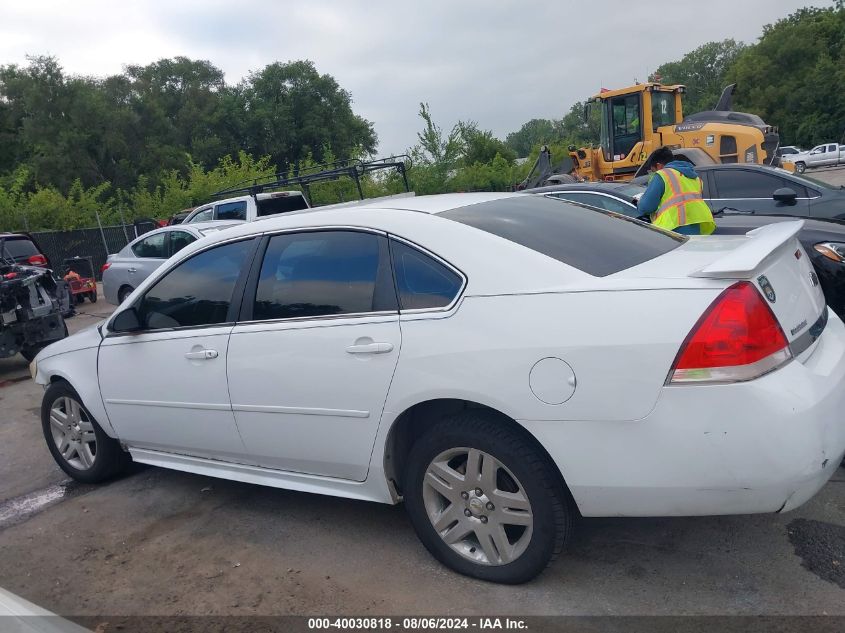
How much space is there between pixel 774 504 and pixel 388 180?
2080 cm

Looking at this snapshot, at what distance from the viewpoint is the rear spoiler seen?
8.61 feet

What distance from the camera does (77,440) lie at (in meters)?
4.81

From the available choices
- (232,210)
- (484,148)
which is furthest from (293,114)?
(232,210)

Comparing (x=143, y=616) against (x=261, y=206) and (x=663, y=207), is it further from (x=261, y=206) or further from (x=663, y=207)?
(x=261, y=206)

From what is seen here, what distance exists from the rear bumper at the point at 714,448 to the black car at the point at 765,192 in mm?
6149

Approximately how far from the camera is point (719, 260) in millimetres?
2861

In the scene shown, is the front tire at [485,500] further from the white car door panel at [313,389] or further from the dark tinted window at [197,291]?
the dark tinted window at [197,291]

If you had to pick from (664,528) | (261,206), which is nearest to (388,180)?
(261,206)

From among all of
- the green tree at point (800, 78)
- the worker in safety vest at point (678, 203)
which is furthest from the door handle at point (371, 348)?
the green tree at point (800, 78)

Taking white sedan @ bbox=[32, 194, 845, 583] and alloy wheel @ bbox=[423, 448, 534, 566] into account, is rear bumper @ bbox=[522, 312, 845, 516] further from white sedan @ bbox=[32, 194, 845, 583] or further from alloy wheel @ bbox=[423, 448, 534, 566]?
alloy wheel @ bbox=[423, 448, 534, 566]

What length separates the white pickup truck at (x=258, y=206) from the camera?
1209 centimetres

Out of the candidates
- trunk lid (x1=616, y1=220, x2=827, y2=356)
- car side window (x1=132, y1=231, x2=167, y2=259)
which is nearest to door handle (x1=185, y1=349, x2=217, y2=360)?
trunk lid (x1=616, y1=220, x2=827, y2=356)

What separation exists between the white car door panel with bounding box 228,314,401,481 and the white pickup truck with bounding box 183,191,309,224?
27.4ft

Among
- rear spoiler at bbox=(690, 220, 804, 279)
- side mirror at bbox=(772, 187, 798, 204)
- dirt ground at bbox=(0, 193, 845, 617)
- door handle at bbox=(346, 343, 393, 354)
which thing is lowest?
dirt ground at bbox=(0, 193, 845, 617)
